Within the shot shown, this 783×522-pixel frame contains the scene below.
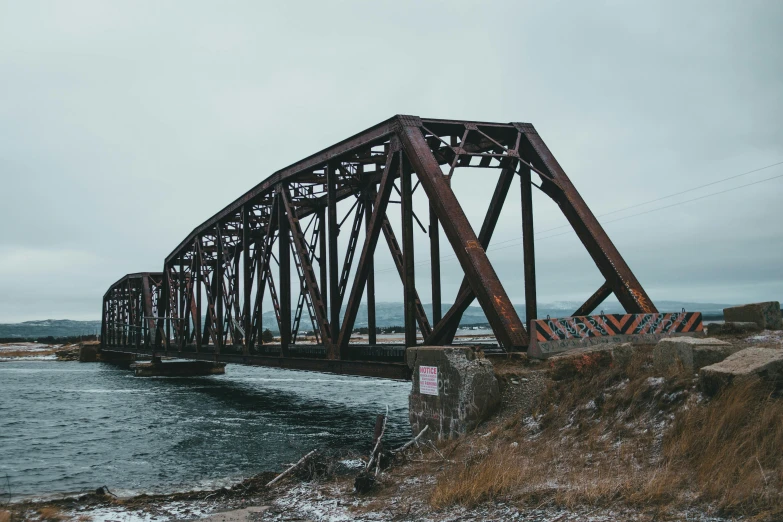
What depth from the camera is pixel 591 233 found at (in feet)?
53.2

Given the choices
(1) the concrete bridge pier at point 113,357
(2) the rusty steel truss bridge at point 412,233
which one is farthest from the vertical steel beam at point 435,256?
(1) the concrete bridge pier at point 113,357

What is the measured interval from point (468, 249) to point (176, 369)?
155 feet

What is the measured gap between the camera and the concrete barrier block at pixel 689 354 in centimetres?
946

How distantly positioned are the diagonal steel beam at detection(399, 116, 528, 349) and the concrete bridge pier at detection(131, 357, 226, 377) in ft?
142

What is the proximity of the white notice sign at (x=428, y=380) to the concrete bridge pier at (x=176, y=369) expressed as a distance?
4510 cm

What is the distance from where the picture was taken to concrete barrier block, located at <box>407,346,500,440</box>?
11.9m

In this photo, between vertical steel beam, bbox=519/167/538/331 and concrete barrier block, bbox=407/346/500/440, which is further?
vertical steel beam, bbox=519/167/538/331

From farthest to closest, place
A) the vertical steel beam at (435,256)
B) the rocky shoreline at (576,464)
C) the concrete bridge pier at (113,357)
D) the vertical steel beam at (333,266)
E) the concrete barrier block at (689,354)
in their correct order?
1. the concrete bridge pier at (113,357)
2. the vertical steel beam at (333,266)
3. the vertical steel beam at (435,256)
4. the concrete barrier block at (689,354)
5. the rocky shoreline at (576,464)

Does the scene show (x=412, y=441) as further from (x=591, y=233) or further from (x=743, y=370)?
(x=591, y=233)

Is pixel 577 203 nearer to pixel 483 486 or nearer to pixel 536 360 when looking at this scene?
pixel 536 360

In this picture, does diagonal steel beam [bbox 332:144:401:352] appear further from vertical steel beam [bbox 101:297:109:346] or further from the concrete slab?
vertical steel beam [bbox 101:297:109:346]

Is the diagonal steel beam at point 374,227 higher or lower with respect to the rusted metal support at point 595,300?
higher

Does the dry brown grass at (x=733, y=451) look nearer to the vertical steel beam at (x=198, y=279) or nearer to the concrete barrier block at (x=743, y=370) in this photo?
the concrete barrier block at (x=743, y=370)

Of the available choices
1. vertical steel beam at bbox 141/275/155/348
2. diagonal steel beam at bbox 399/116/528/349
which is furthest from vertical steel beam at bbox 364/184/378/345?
vertical steel beam at bbox 141/275/155/348
